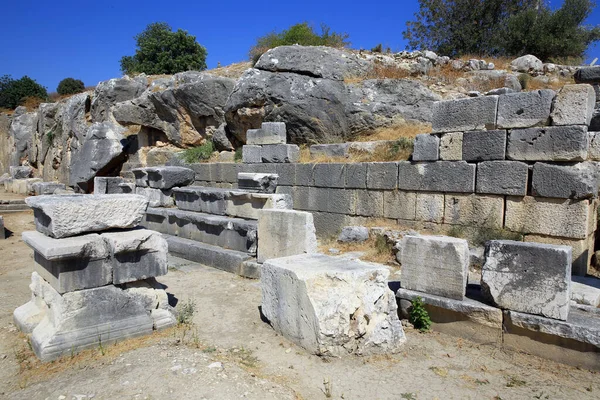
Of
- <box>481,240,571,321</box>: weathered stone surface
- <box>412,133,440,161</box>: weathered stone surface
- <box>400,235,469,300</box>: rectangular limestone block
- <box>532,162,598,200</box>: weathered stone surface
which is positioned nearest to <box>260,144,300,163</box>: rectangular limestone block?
<box>412,133,440,161</box>: weathered stone surface

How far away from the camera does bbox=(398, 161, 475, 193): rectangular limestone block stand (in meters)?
6.89

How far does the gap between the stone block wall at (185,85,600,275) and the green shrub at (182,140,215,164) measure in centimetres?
547

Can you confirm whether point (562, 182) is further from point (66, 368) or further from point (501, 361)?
point (66, 368)

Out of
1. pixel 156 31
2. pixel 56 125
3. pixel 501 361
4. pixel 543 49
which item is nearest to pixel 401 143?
pixel 501 361

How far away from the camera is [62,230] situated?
152 inches

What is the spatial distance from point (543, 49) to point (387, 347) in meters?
17.6

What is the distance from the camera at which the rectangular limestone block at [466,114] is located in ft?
21.5

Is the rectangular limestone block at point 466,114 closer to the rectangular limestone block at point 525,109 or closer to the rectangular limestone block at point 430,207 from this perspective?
the rectangular limestone block at point 525,109

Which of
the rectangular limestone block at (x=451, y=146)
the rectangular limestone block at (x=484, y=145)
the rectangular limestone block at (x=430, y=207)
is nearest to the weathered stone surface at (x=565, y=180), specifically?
the rectangular limestone block at (x=484, y=145)

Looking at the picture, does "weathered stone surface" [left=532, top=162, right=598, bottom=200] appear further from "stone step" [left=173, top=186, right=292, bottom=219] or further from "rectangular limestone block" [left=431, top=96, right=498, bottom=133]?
"stone step" [left=173, top=186, right=292, bottom=219]

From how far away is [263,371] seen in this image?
3488 mm

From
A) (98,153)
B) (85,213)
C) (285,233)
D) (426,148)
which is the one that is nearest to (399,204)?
(426,148)

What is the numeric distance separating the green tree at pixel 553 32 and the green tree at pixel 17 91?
34.2m

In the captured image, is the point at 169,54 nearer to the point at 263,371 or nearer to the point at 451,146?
the point at 451,146
